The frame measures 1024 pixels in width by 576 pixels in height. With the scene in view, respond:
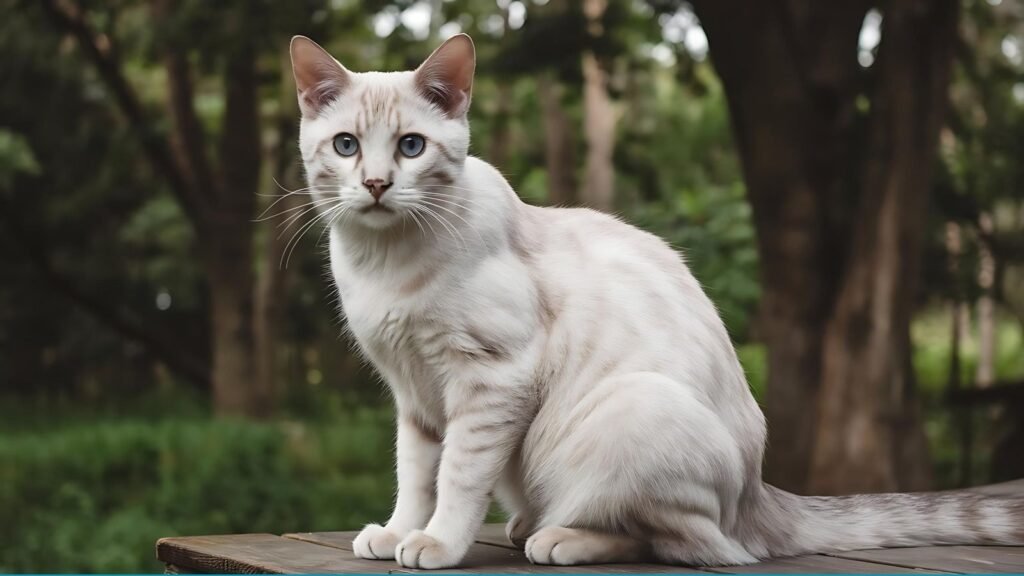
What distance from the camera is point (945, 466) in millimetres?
11125

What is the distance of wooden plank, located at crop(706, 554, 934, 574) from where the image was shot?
8.98ft

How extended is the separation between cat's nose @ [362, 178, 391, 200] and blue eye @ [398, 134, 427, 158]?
12cm

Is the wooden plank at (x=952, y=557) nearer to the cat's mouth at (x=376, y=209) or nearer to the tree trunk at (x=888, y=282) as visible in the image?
the cat's mouth at (x=376, y=209)

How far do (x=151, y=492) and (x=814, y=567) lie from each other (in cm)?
827

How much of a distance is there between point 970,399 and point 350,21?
6354mm

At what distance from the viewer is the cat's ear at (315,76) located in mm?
2895

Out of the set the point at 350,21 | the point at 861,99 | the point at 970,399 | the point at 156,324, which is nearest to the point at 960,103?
the point at 970,399

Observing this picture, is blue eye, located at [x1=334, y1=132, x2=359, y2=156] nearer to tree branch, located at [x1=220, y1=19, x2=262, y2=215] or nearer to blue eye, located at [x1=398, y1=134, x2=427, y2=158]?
blue eye, located at [x1=398, y1=134, x2=427, y2=158]

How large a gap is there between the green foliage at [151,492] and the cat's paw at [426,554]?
268 inches

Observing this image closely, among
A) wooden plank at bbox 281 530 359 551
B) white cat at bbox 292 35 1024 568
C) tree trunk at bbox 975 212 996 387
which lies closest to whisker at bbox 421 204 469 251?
white cat at bbox 292 35 1024 568

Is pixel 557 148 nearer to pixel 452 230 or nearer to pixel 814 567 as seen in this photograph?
pixel 452 230

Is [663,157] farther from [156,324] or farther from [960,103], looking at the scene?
[156,324]

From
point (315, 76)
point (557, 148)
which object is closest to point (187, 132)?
point (557, 148)

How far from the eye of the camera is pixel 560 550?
110 inches
